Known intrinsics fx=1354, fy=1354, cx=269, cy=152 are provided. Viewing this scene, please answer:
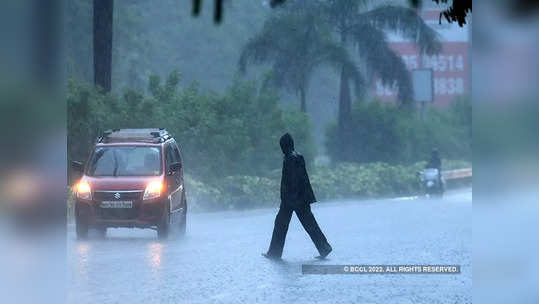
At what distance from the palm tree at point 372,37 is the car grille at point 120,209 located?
7.39m

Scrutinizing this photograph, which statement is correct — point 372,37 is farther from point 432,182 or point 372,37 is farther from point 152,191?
point 152,191

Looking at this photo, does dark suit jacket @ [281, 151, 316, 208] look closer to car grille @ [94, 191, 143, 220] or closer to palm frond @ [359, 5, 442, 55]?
car grille @ [94, 191, 143, 220]

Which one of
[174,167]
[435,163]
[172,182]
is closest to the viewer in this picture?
[174,167]

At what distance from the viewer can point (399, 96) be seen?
27.4m

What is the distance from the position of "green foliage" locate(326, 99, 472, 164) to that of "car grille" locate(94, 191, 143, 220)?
332 inches

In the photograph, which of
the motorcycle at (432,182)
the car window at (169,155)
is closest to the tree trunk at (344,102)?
the motorcycle at (432,182)

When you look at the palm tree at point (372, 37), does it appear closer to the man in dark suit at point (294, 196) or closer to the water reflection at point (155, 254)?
the water reflection at point (155, 254)

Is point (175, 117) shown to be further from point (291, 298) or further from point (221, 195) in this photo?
point (291, 298)

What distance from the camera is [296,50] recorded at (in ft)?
90.2

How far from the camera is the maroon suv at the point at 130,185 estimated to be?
63.9 feet

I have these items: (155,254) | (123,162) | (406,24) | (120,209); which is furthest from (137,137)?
(406,24)

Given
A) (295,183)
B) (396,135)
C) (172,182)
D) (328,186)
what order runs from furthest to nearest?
(328,186) < (396,135) < (172,182) < (295,183)

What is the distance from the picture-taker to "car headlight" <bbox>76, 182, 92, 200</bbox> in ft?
64.4

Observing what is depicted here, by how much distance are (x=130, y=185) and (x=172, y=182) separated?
69cm
